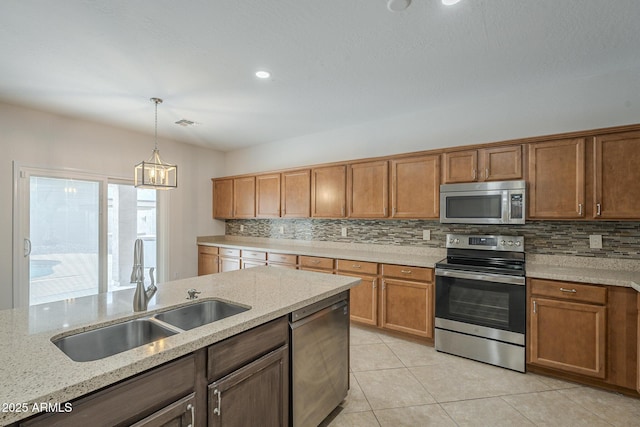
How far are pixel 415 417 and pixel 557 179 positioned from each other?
7.57 ft

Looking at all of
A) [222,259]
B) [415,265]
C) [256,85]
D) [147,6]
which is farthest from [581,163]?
[222,259]

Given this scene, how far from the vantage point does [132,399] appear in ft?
3.30

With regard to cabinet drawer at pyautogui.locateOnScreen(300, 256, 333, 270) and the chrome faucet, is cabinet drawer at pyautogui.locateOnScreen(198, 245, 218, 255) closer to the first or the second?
cabinet drawer at pyautogui.locateOnScreen(300, 256, 333, 270)

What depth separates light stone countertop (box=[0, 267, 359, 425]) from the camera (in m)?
0.87

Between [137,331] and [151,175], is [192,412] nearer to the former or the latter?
[137,331]

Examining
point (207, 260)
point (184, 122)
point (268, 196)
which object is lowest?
point (207, 260)

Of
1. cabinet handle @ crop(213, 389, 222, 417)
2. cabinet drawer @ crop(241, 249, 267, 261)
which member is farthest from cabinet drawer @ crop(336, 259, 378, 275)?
cabinet handle @ crop(213, 389, 222, 417)

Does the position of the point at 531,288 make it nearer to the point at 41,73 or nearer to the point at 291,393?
the point at 291,393

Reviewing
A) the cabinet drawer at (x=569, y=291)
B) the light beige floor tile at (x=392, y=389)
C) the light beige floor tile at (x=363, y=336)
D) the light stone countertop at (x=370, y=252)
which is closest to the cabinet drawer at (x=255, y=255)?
the light stone countertop at (x=370, y=252)

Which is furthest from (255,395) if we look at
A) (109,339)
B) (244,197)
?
(244,197)

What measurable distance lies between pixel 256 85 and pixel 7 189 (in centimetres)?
314

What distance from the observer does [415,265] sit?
10.2 ft

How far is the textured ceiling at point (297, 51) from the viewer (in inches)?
73.9

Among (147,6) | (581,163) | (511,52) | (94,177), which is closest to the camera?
(147,6)
